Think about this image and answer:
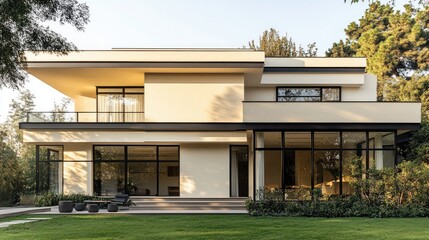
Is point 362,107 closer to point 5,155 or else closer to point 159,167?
→ point 159,167

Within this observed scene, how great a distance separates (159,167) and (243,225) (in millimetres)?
9137

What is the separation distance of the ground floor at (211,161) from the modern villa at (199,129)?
0.05m

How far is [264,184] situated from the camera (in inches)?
757

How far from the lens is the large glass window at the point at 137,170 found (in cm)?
2094

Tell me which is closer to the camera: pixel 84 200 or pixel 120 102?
pixel 84 200

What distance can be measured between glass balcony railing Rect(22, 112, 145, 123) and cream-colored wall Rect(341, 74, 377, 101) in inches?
433

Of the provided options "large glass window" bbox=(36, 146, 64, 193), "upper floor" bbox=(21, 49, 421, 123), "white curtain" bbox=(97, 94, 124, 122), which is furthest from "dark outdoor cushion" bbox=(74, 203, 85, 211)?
"white curtain" bbox=(97, 94, 124, 122)

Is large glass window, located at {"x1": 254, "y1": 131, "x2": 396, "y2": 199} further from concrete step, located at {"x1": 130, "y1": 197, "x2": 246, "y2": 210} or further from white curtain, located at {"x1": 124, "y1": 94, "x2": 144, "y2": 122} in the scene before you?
white curtain, located at {"x1": 124, "y1": 94, "x2": 144, "y2": 122}

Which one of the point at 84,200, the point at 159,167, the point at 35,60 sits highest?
the point at 35,60

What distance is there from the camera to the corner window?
22938mm

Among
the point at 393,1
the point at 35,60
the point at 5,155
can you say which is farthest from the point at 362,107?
the point at 5,155

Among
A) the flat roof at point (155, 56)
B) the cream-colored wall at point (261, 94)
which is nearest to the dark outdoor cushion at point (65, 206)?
the flat roof at point (155, 56)

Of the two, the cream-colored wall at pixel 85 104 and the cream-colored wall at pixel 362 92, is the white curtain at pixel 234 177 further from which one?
the cream-colored wall at pixel 85 104

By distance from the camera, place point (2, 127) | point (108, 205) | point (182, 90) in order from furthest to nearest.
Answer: point (2, 127) < point (182, 90) < point (108, 205)
